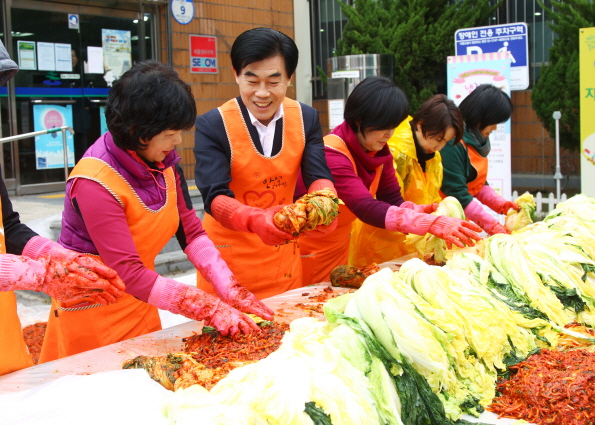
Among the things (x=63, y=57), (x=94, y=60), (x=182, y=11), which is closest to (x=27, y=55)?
(x=63, y=57)

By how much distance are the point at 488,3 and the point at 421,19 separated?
127 centimetres

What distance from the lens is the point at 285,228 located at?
8.74 ft

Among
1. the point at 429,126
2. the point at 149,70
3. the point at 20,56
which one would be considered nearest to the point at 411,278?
the point at 149,70

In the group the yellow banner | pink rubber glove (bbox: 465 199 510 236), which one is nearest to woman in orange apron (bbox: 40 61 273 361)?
pink rubber glove (bbox: 465 199 510 236)

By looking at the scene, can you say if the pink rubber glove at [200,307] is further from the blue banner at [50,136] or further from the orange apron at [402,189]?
the blue banner at [50,136]

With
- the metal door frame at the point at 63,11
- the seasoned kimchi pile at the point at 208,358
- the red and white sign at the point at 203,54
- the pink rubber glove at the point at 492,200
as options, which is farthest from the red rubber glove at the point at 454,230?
the red and white sign at the point at 203,54

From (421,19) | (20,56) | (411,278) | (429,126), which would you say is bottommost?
(411,278)

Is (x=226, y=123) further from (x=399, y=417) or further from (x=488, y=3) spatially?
(x=488, y=3)

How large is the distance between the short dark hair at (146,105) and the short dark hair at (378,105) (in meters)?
1.21

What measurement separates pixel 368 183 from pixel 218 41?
6929 millimetres

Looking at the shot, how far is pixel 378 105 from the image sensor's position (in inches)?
128

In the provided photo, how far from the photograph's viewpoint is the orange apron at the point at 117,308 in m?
2.46

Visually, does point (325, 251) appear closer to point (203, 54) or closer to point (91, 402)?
point (91, 402)

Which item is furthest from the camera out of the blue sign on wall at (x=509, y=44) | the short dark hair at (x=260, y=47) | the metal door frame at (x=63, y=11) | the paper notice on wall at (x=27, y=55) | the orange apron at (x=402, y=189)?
the paper notice on wall at (x=27, y=55)
